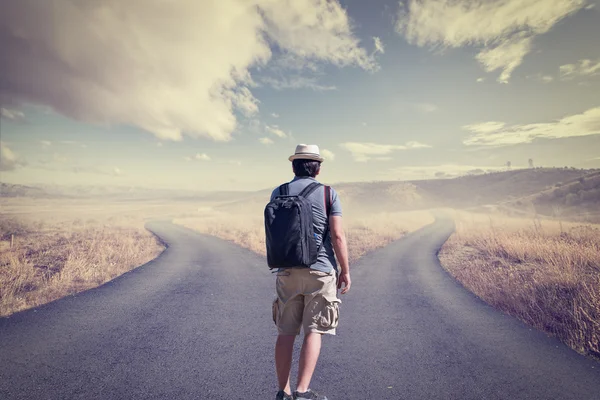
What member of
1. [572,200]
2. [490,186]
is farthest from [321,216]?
[490,186]

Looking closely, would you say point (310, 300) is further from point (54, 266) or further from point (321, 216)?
point (54, 266)

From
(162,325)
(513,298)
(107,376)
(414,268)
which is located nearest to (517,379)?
(513,298)

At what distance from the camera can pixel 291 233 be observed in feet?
9.16

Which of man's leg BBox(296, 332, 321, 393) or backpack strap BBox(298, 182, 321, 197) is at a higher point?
backpack strap BBox(298, 182, 321, 197)

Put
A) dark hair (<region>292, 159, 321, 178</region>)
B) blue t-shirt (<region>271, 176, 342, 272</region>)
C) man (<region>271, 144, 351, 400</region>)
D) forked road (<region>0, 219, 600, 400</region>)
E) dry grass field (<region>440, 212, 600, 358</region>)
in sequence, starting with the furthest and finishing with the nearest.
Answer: dry grass field (<region>440, 212, 600, 358</region>) → forked road (<region>0, 219, 600, 400</region>) → dark hair (<region>292, 159, 321, 178</region>) → blue t-shirt (<region>271, 176, 342, 272</region>) → man (<region>271, 144, 351, 400</region>)

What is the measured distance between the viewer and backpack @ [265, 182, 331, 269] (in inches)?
109

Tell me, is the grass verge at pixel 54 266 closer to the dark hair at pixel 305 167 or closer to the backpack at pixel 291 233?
the backpack at pixel 291 233

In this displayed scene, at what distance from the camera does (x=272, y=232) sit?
9.45ft

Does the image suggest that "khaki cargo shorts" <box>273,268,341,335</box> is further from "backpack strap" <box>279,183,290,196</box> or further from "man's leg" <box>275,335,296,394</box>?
"backpack strap" <box>279,183,290,196</box>

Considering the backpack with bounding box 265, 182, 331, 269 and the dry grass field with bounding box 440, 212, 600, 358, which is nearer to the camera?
the backpack with bounding box 265, 182, 331, 269

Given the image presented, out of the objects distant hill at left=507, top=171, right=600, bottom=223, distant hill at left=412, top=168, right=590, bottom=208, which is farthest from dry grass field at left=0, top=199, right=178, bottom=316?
distant hill at left=412, top=168, right=590, bottom=208

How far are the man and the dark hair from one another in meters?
0.08

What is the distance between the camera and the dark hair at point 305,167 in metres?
3.17

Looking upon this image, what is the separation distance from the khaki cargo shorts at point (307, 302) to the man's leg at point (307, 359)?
7cm
